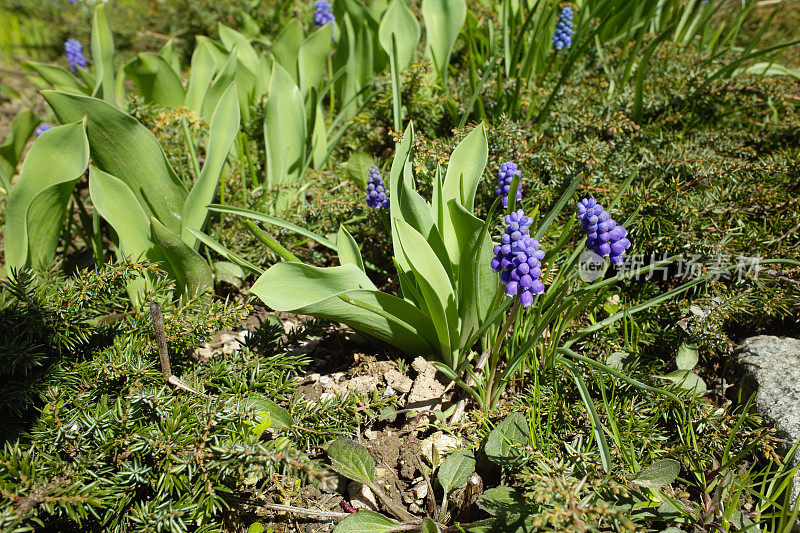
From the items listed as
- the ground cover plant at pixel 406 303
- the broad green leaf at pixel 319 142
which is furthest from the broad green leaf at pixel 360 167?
the broad green leaf at pixel 319 142

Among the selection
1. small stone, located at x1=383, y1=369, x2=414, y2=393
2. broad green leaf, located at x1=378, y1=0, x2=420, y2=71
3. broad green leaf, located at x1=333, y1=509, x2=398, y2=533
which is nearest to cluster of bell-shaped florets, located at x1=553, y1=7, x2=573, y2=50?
broad green leaf, located at x1=378, y1=0, x2=420, y2=71

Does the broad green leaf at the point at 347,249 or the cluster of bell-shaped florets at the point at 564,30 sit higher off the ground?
the cluster of bell-shaped florets at the point at 564,30

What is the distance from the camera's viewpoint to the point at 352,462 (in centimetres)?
158

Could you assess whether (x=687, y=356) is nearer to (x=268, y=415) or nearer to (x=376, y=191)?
(x=376, y=191)

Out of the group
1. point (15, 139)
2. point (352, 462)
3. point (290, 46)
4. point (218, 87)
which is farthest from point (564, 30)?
point (15, 139)

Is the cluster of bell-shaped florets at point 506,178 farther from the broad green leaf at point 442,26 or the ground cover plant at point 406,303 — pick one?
the broad green leaf at point 442,26

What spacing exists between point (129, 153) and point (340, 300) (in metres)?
1.08

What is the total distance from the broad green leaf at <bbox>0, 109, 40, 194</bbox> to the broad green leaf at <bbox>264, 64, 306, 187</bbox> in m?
1.07

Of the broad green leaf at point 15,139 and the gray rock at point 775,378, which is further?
the broad green leaf at point 15,139

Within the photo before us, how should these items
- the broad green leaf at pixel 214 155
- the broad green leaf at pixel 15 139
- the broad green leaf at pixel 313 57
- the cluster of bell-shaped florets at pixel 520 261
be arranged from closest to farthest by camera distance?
the cluster of bell-shaped florets at pixel 520 261
the broad green leaf at pixel 214 155
the broad green leaf at pixel 15 139
the broad green leaf at pixel 313 57

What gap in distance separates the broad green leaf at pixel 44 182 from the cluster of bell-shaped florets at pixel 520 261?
1466 mm

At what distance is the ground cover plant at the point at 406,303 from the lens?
1464mm

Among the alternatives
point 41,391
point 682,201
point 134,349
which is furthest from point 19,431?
point 682,201

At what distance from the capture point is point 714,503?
5.00 feet
